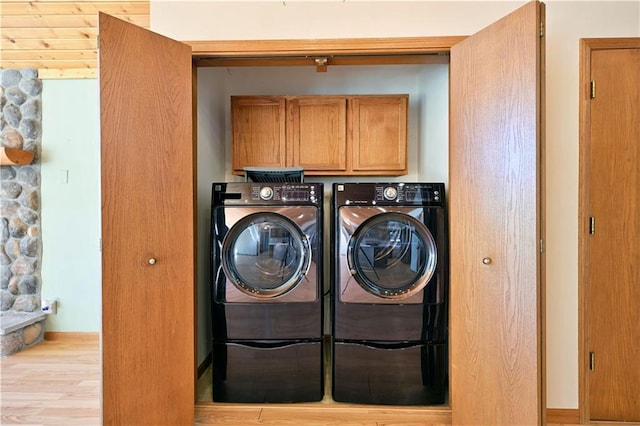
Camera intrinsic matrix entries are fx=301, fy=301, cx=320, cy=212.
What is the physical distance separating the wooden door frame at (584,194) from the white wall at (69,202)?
3556 millimetres

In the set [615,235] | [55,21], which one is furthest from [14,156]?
[615,235]

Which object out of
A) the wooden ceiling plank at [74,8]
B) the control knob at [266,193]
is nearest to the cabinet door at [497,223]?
the control knob at [266,193]

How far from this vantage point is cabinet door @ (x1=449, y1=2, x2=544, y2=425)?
4.09 ft

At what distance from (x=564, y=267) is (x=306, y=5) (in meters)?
1.97

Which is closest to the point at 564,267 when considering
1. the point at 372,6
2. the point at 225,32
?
the point at 372,6

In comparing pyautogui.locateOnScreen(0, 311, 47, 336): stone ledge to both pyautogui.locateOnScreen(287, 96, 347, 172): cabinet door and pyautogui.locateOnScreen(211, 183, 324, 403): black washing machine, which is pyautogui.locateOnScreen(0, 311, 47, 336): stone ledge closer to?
pyautogui.locateOnScreen(211, 183, 324, 403): black washing machine

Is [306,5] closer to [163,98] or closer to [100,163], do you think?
[163,98]

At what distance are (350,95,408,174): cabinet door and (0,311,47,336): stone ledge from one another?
295 cm

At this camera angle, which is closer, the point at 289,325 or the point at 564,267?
the point at 564,267

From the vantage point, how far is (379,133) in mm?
2297

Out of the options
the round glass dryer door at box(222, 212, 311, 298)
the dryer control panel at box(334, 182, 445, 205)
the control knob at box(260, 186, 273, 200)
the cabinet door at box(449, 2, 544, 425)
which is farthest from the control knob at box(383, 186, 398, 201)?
the control knob at box(260, 186, 273, 200)

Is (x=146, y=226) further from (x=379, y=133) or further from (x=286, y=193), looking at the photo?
(x=379, y=133)

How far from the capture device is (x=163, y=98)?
1.44 meters

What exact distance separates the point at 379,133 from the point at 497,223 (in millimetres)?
1193
